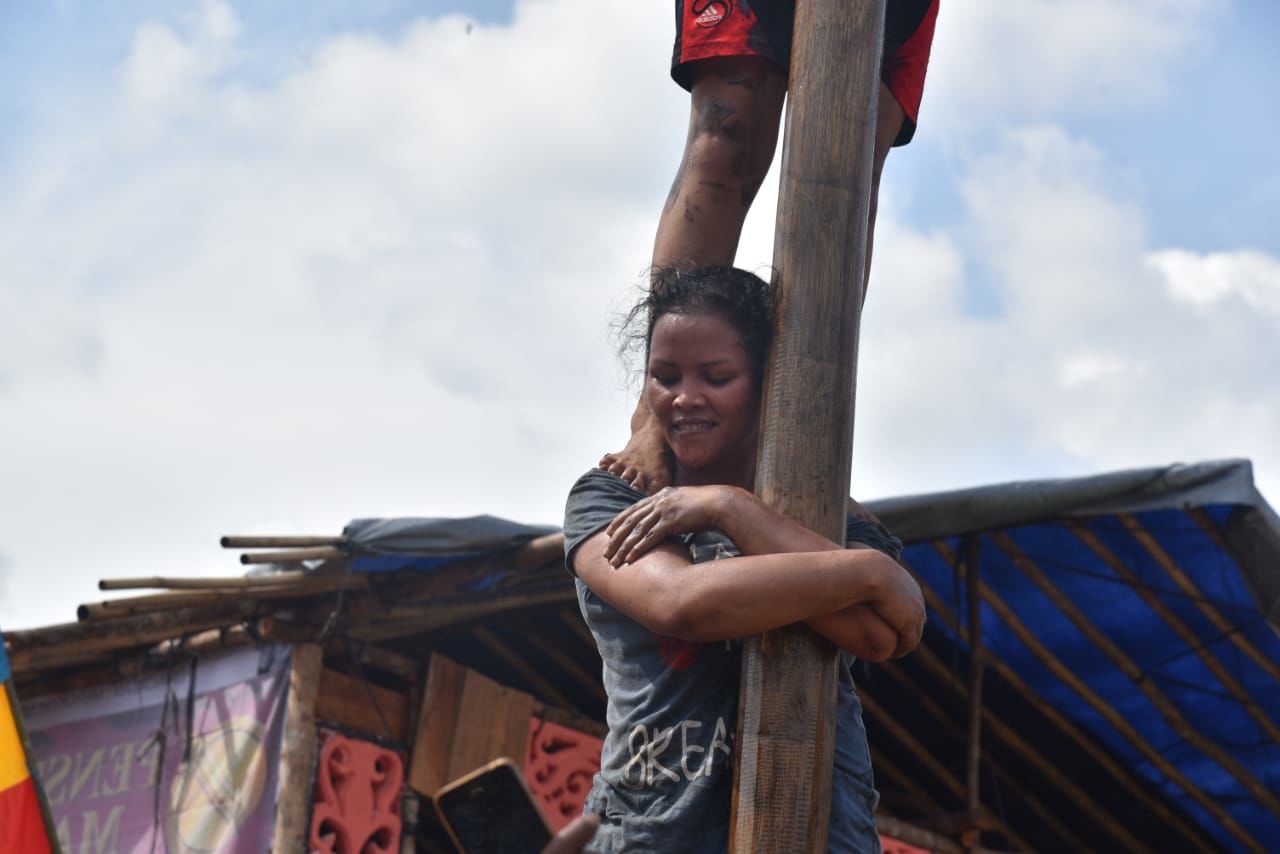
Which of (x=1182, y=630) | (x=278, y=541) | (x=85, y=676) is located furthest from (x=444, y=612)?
(x=1182, y=630)

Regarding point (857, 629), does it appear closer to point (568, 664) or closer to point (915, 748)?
point (568, 664)

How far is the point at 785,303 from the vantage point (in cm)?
248

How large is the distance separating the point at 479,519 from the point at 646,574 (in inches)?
147

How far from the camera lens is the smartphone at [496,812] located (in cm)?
185

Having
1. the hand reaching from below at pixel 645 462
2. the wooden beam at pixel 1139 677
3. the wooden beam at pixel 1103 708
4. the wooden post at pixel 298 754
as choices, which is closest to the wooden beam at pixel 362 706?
the wooden post at pixel 298 754

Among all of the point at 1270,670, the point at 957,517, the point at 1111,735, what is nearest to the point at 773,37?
the point at 957,517

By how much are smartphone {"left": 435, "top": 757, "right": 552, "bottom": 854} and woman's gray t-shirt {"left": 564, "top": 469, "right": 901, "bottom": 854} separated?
54 centimetres

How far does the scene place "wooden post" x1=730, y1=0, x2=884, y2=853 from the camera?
227 centimetres

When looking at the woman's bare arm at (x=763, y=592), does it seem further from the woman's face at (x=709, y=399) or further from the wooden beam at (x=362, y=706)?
the wooden beam at (x=362, y=706)

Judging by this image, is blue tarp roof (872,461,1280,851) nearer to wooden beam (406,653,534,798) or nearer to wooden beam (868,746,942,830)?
wooden beam (868,746,942,830)

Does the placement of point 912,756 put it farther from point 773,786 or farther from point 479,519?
point 773,786

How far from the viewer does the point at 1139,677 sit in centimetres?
816

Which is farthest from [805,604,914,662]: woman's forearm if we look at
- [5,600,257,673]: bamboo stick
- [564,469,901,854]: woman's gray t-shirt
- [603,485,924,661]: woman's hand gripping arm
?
[5,600,257,673]: bamboo stick

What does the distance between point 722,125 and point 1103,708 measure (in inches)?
249
